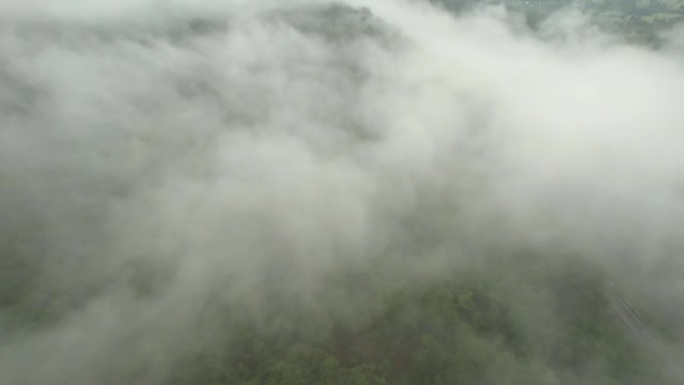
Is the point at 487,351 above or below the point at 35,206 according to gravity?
above

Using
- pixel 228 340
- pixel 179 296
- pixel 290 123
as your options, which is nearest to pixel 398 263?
pixel 228 340

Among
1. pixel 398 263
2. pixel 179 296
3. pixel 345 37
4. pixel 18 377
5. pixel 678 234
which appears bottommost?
pixel 18 377

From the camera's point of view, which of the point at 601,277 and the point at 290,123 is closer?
the point at 601,277

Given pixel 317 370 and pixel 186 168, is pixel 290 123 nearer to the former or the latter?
pixel 186 168

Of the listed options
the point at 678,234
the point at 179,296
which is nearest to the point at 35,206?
the point at 179,296

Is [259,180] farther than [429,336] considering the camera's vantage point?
Yes

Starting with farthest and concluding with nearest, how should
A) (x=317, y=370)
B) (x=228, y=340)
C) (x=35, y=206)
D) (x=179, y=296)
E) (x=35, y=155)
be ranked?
1. (x=35, y=155)
2. (x=35, y=206)
3. (x=179, y=296)
4. (x=228, y=340)
5. (x=317, y=370)

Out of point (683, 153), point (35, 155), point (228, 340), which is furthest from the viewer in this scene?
point (683, 153)
